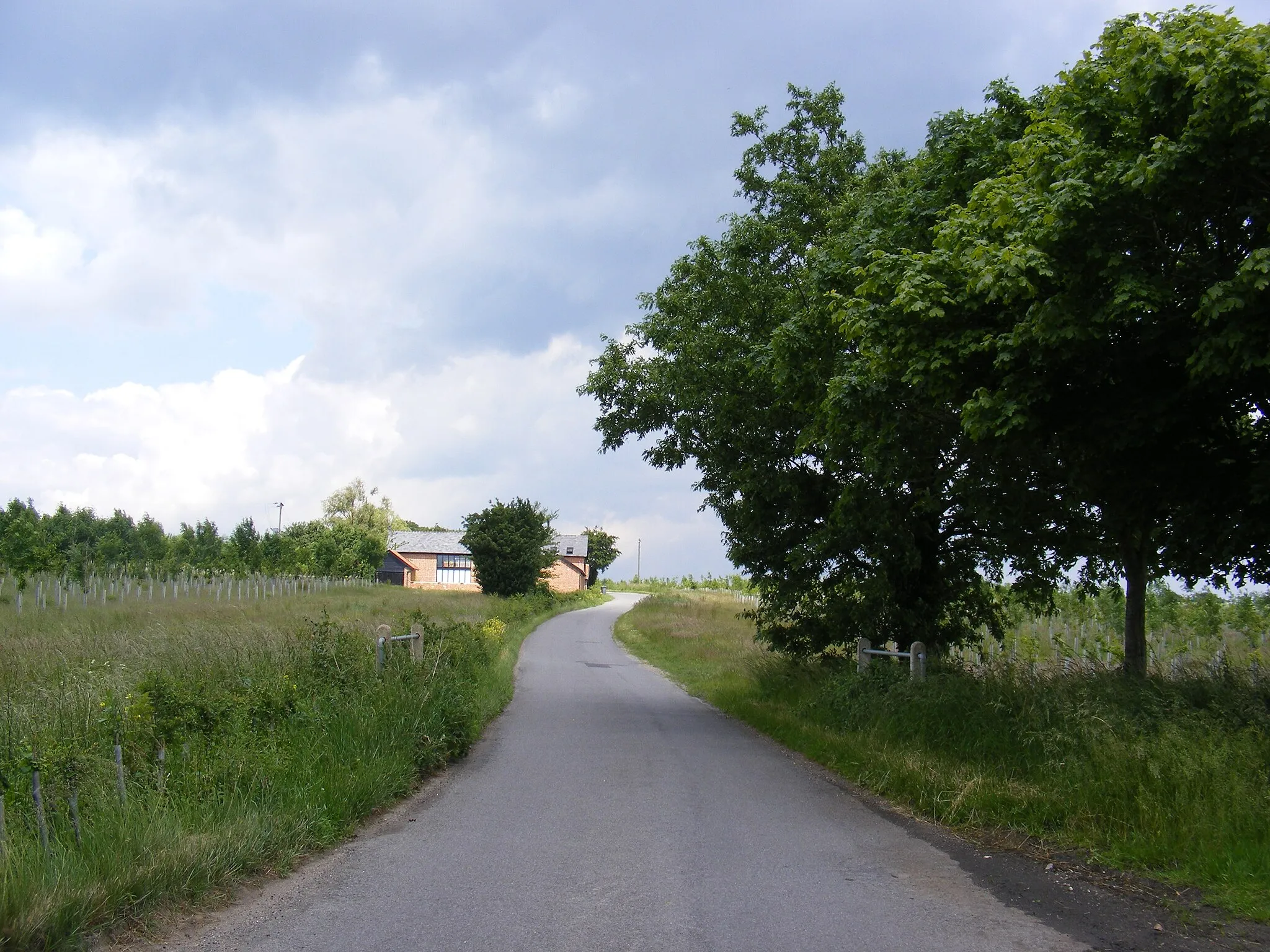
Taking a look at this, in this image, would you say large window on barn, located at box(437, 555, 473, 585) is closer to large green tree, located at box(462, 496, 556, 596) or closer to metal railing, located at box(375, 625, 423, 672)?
large green tree, located at box(462, 496, 556, 596)

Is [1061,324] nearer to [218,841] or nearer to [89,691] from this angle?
[218,841]

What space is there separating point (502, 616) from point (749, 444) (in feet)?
79.6

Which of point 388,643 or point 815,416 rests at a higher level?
point 815,416

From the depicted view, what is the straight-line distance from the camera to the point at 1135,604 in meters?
11.5

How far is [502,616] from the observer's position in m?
37.3

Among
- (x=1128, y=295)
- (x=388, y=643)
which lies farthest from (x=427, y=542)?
(x=1128, y=295)

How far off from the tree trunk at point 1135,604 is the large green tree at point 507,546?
148 ft

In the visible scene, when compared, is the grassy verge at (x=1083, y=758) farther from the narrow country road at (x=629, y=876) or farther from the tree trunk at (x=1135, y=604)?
the tree trunk at (x=1135, y=604)

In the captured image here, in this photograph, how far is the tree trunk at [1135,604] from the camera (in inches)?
433

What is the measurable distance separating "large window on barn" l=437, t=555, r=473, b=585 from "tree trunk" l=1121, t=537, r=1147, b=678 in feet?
301

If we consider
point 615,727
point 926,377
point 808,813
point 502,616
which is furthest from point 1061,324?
point 502,616

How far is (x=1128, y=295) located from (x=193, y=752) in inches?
314

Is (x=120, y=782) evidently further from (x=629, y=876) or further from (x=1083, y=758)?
(x=1083, y=758)

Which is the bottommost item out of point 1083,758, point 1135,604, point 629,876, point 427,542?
point 629,876
